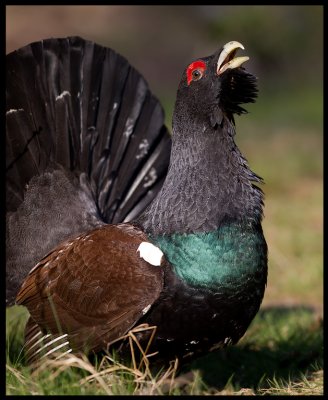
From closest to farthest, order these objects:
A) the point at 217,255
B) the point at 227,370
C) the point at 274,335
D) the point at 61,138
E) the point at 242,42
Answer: the point at 217,255, the point at 61,138, the point at 227,370, the point at 274,335, the point at 242,42

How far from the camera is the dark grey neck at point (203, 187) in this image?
152 inches

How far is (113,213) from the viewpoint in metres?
5.02

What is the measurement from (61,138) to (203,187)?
4.09ft

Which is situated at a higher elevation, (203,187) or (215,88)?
(215,88)

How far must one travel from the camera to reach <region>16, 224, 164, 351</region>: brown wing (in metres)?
3.72

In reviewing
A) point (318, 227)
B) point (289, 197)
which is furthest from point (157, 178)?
point (289, 197)

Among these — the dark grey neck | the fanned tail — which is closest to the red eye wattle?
the dark grey neck

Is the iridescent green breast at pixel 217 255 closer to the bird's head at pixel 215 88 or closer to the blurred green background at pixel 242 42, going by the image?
the bird's head at pixel 215 88

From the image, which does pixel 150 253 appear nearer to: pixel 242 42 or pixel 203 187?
pixel 203 187

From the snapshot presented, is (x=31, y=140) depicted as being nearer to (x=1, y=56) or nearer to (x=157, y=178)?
(x=1, y=56)

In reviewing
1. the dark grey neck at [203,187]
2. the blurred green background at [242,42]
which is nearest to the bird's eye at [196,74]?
the dark grey neck at [203,187]

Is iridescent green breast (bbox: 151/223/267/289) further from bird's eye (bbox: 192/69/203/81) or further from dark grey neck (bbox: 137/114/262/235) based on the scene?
bird's eye (bbox: 192/69/203/81)

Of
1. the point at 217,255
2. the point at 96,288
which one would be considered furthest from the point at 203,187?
the point at 96,288

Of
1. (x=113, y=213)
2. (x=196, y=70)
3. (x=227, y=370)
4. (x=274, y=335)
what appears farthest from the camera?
(x=274, y=335)
